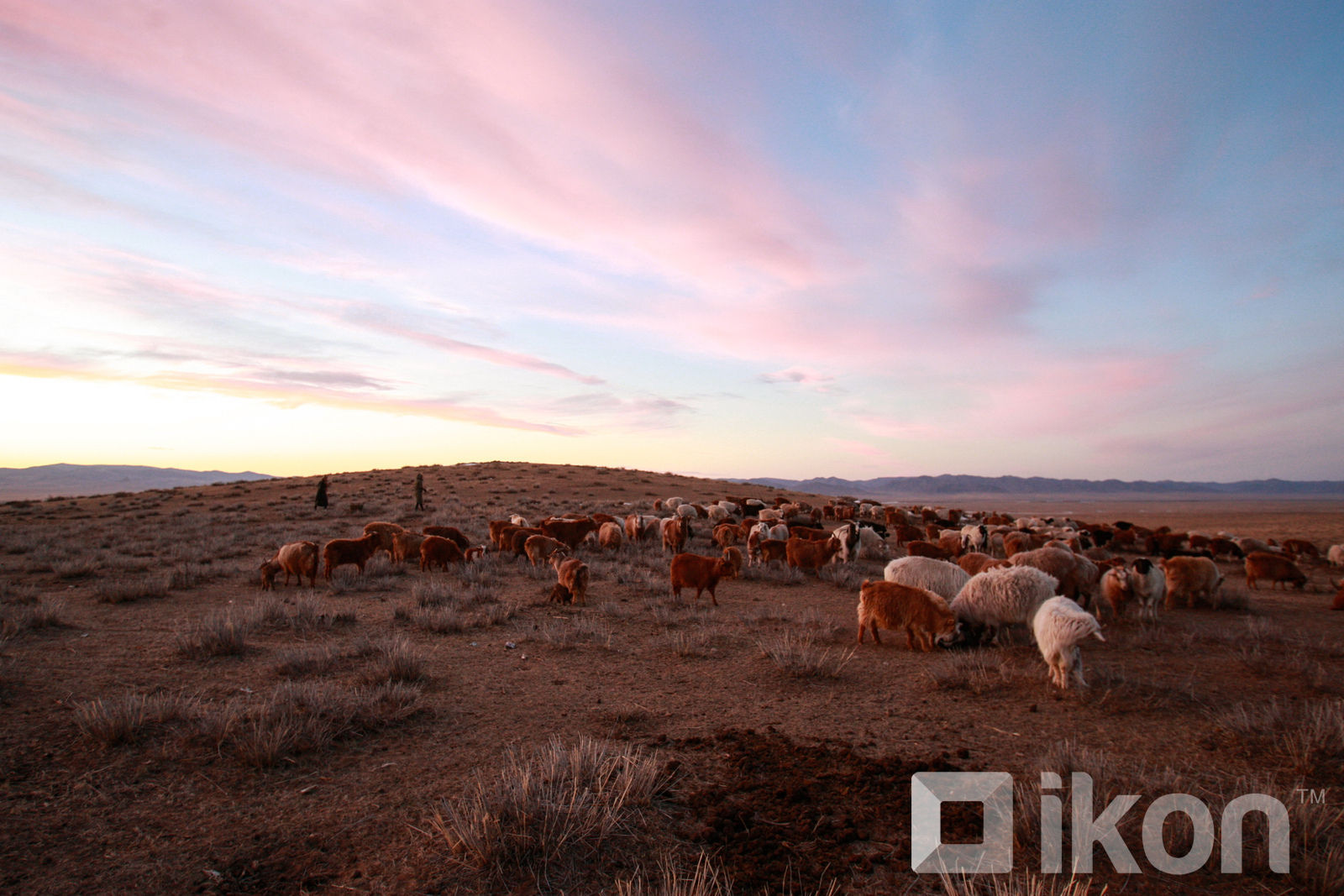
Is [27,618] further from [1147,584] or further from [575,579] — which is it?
[1147,584]

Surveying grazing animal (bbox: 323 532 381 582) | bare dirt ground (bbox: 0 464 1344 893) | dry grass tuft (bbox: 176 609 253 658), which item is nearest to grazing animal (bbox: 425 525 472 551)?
→ grazing animal (bbox: 323 532 381 582)

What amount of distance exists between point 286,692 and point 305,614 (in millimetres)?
4290

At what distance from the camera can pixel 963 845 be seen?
404cm

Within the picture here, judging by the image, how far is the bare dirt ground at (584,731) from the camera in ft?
12.4

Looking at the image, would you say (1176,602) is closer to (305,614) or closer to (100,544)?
(305,614)

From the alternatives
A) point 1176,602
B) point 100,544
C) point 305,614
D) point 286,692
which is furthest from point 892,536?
point 100,544

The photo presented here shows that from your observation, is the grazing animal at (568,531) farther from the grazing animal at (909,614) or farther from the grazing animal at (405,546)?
the grazing animal at (909,614)

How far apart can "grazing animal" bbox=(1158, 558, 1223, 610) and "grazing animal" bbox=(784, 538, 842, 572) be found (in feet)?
22.7

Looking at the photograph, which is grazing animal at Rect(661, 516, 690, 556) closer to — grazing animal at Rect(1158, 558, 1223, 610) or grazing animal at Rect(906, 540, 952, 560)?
grazing animal at Rect(906, 540, 952, 560)

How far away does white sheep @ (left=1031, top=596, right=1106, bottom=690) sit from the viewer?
7.03 metres

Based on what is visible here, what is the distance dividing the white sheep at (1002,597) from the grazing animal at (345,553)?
490 inches

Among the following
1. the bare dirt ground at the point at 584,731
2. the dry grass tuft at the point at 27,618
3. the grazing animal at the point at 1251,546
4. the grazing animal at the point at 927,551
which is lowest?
the bare dirt ground at the point at 584,731

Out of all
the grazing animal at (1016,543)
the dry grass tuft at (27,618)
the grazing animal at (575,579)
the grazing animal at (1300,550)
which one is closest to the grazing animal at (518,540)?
the grazing animal at (575,579)

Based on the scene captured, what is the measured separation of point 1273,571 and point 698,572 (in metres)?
14.7
